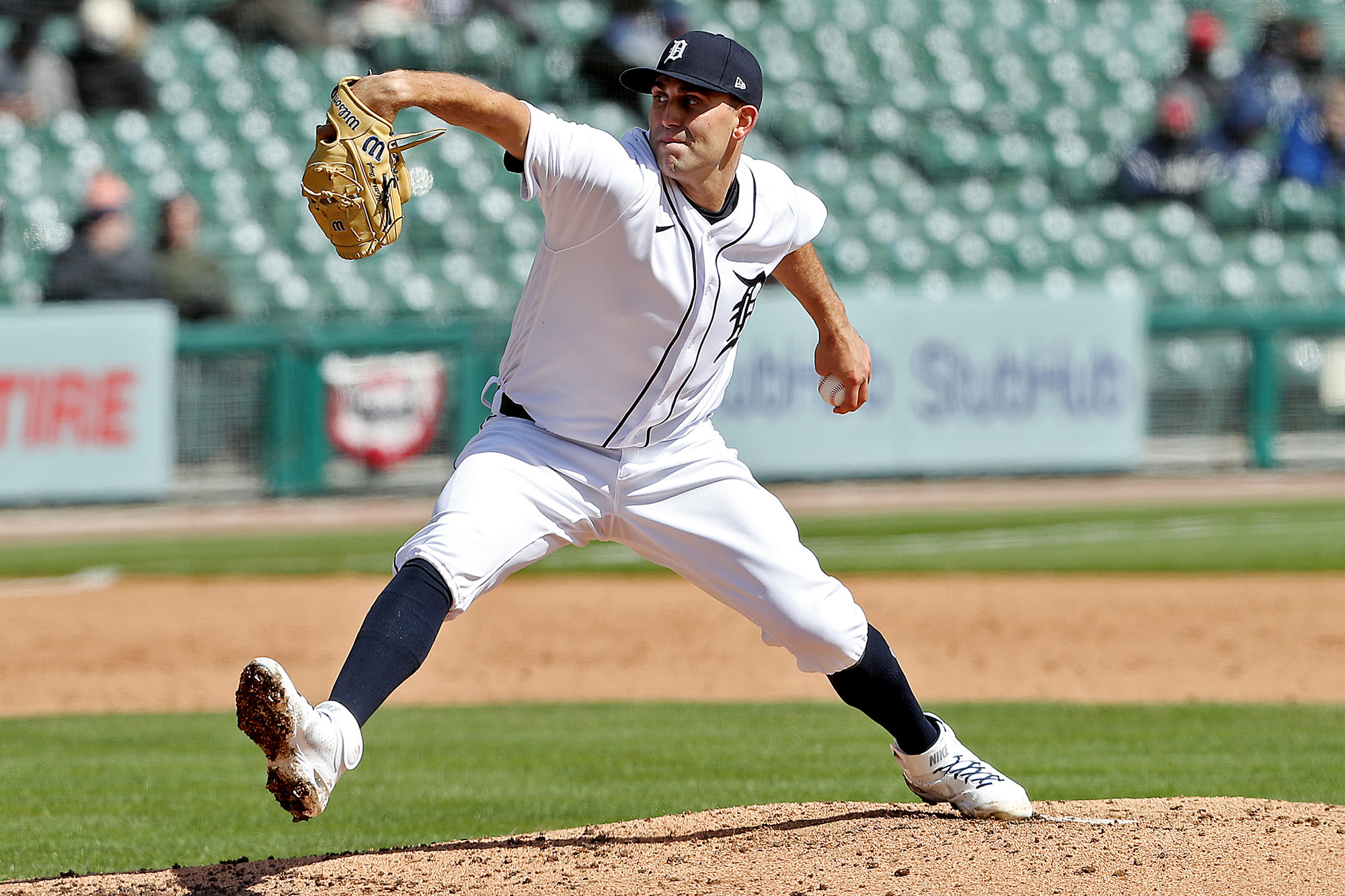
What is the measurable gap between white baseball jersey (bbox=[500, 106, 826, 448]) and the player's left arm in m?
0.14

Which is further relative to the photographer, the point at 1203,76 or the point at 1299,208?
the point at 1203,76

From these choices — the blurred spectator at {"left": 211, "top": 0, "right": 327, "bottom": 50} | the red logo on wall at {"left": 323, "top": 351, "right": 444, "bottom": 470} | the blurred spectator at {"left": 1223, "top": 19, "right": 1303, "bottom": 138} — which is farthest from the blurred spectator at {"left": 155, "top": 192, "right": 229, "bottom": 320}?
the blurred spectator at {"left": 1223, "top": 19, "right": 1303, "bottom": 138}

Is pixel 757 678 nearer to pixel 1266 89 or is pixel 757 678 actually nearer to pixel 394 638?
pixel 394 638

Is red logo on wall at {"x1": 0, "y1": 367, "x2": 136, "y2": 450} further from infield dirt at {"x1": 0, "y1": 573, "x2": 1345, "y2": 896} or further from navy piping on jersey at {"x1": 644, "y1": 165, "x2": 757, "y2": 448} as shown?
navy piping on jersey at {"x1": 644, "y1": 165, "x2": 757, "y2": 448}

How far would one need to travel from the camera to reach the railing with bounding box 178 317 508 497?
41.8 ft

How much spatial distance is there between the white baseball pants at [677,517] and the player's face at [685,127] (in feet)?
1.95

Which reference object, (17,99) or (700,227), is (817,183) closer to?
(17,99)

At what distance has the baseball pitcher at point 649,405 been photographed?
3.10 meters

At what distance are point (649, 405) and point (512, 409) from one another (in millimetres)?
308

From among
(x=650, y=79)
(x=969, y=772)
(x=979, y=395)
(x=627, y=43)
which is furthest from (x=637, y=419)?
(x=627, y=43)

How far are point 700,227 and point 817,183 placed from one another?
1283 centimetres

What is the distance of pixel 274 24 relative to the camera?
52.6 feet

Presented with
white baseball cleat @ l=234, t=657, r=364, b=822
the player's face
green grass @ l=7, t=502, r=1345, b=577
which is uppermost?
the player's face

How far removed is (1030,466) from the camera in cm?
1380
